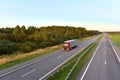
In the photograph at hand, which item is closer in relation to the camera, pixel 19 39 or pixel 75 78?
pixel 75 78

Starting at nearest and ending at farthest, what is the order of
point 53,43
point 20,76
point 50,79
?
point 50,79 → point 20,76 → point 53,43

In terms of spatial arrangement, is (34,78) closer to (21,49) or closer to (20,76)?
(20,76)

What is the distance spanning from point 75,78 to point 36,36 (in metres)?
70.4

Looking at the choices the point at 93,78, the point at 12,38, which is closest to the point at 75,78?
the point at 93,78

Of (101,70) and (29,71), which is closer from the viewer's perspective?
(29,71)

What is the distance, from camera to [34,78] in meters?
21.0

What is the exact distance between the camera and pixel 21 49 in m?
61.5

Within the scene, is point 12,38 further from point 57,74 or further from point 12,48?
point 57,74

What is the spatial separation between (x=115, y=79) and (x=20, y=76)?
8054mm

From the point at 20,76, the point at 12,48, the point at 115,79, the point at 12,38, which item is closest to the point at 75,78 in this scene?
the point at 115,79

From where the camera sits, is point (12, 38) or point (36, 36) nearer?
point (12, 38)

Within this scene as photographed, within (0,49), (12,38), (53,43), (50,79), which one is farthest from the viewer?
(53,43)

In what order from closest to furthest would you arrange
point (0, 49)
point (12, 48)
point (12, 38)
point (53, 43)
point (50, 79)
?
point (50, 79), point (0, 49), point (12, 48), point (12, 38), point (53, 43)

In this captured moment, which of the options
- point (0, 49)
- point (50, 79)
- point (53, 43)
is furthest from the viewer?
point (53, 43)
